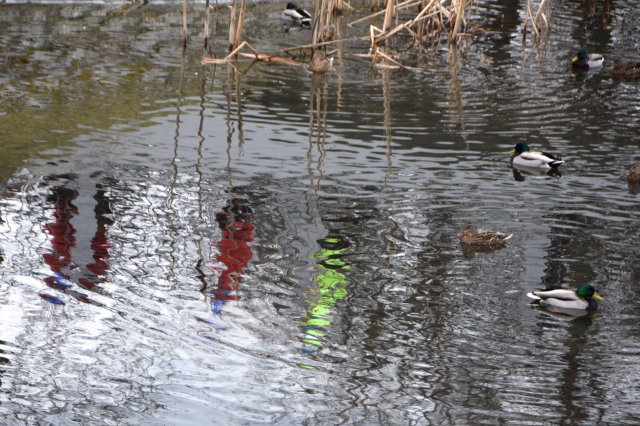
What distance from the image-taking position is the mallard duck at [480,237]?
31.3 feet

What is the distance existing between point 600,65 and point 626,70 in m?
0.76

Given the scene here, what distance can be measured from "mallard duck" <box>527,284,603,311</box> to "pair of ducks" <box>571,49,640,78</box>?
1028 centimetres

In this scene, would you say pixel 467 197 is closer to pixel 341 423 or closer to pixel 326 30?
pixel 341 423

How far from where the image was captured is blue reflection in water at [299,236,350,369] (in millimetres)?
7754

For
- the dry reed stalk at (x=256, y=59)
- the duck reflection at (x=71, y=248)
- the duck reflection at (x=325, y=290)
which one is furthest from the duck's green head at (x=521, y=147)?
the dry reed stalk at (x=256, y=59)

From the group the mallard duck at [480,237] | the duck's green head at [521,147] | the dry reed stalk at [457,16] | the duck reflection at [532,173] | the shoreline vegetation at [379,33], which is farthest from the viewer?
the dry reed stalk at [457,16]

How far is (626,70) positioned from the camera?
1788 cm

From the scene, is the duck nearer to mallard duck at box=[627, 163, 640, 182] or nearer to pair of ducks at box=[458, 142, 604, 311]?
pair of ducks at box=[458, 142, 604, 311]

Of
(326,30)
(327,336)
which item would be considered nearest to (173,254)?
(327,336)

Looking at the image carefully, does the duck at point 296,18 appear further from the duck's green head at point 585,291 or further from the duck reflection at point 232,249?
the duck's green head at point 585,291

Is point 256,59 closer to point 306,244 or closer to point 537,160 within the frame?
point 537,160

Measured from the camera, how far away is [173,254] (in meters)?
9.35

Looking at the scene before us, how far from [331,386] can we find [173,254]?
113 inches

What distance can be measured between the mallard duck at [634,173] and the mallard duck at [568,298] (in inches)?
143
